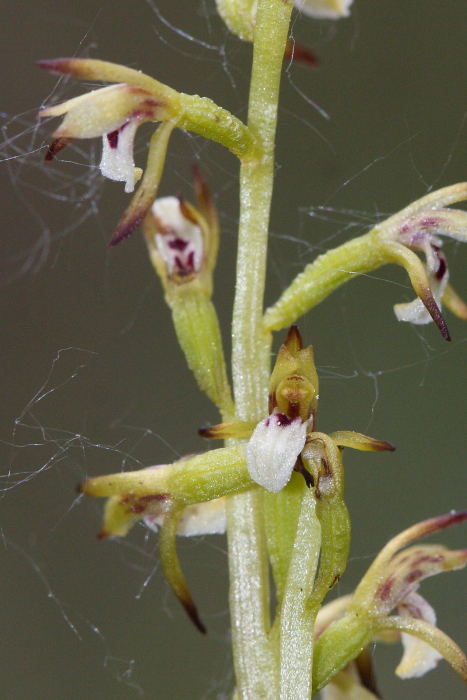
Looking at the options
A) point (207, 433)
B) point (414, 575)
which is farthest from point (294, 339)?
point (414, 575)

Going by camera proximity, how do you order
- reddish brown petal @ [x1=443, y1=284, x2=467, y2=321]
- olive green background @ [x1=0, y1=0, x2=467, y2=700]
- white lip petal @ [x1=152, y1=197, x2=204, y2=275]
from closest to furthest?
reddish brown petal @ [x1=443, y1=284, x2=467, y2=321] → white lip petal @ [x1=152, y1=197, x2=204, y2=275] → olive green background @ [x1=0, y1=0, x2=467, y2=700]

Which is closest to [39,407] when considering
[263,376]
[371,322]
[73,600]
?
[73,600]

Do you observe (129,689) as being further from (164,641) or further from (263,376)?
(263,376)

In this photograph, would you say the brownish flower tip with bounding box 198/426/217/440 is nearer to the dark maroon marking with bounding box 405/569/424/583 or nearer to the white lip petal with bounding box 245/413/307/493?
the white lip petal with bounding box 245/413/307/493

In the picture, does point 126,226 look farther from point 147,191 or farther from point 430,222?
point 430,222

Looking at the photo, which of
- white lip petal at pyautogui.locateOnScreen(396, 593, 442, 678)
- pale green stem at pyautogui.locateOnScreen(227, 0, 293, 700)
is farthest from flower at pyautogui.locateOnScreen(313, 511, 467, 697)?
pale green stem at pyautogui.locateOnScreen(227, 0, 293, 700)

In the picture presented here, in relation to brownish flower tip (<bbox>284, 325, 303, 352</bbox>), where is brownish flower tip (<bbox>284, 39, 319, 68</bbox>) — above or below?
above
